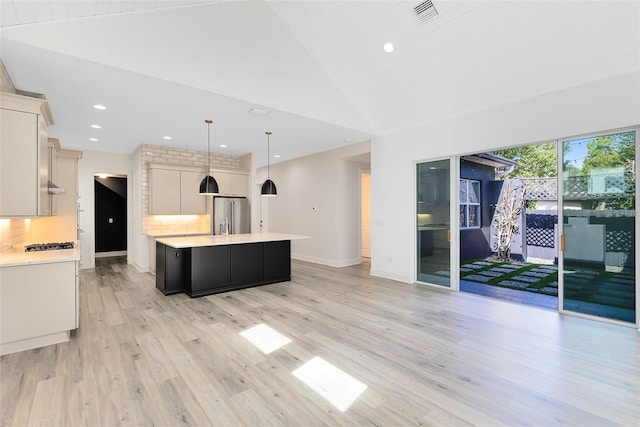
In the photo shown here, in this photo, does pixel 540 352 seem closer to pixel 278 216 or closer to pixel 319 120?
pixel 319 120

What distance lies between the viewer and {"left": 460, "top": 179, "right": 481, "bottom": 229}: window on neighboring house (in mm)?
7922

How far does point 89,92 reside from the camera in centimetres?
357

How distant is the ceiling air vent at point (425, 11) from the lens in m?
3.21

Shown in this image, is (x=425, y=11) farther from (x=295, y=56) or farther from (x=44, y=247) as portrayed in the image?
(x=44, y=247)

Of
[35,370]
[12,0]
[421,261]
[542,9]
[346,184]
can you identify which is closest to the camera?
[12,0]

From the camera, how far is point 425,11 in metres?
3.28

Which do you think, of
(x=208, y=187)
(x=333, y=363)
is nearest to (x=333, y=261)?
(x=208, y=187)

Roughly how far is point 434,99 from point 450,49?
94cm

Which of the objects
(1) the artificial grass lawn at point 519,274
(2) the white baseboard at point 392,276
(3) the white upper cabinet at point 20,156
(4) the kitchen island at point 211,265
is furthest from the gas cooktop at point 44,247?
(1) the artificial grass lawn at point 519,274

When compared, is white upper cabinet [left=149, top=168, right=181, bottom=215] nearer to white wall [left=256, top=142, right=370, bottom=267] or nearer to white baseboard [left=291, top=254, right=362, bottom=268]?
white wall [left=256, top=142, right=370, bottom=267]

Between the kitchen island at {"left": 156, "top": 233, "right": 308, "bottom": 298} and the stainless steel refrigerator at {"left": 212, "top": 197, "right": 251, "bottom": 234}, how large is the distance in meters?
1.88

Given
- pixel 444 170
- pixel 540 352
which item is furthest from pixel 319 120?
pixel 540 352

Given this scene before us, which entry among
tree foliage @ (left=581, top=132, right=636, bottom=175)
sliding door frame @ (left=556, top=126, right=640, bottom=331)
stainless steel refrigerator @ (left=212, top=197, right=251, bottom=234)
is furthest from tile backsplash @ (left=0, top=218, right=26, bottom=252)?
tree foliage @ (left=581, top=132, right=636, bottom=175)

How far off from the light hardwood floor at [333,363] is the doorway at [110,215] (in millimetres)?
5571
